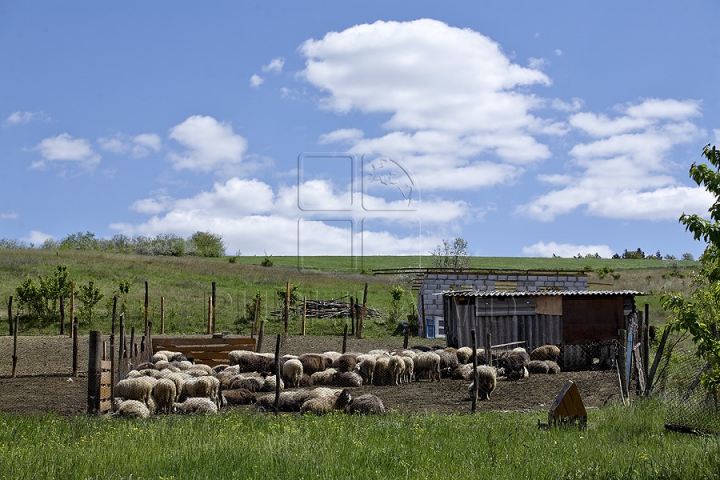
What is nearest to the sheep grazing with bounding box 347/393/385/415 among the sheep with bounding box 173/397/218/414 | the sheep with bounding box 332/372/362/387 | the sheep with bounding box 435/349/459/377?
the sheep with bounding box 173/397/218/414

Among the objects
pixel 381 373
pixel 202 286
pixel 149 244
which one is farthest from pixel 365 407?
pixel 149 244

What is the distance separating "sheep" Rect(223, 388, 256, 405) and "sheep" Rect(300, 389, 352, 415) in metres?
2.81

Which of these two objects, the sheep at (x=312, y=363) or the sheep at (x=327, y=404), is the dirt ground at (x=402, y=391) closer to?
the sheep at (x=327, y=404)

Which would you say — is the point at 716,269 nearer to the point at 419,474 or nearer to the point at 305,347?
the point at 419,474

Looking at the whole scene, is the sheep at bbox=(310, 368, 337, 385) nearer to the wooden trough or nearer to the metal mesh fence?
the wooden trough

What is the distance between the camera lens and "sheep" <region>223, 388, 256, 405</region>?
1661cm

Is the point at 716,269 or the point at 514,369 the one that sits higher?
the point at 716,269

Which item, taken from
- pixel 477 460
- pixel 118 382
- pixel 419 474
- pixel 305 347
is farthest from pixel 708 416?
pixel 305 347

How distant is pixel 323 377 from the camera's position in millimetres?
19688

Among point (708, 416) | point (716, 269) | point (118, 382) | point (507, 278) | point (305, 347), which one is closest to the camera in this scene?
point (716, 269)

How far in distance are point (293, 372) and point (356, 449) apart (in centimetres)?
1084

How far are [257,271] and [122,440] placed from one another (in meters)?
53.0

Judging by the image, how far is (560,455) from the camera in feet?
28.7

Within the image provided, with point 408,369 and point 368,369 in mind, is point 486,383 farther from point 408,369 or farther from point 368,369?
point 368,369
